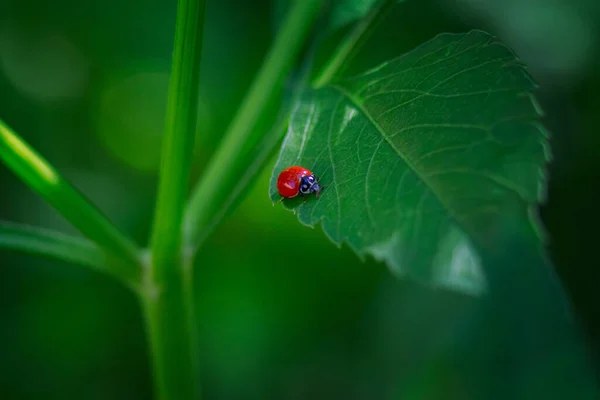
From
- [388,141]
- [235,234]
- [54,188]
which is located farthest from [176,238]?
[235,234]

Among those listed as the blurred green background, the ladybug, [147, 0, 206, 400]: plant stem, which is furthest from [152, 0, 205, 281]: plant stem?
the blurred green background

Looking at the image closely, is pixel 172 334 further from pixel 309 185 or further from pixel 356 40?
pixel 356 40

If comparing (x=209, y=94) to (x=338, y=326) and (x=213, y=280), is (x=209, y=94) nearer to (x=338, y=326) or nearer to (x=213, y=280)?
(x=213, y=280)

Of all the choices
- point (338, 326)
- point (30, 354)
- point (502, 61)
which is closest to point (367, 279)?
point (338, 326)

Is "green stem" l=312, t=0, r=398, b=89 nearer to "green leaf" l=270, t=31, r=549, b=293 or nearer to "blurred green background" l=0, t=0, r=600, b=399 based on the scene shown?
"green leaf" l=270, t=31, r=549, b=293

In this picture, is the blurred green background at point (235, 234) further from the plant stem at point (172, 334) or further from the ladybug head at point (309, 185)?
the ladybug head at point (309, 185)

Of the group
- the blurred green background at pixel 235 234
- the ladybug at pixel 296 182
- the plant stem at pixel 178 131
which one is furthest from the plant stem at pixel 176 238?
the blurred green background at pixel 235 234
